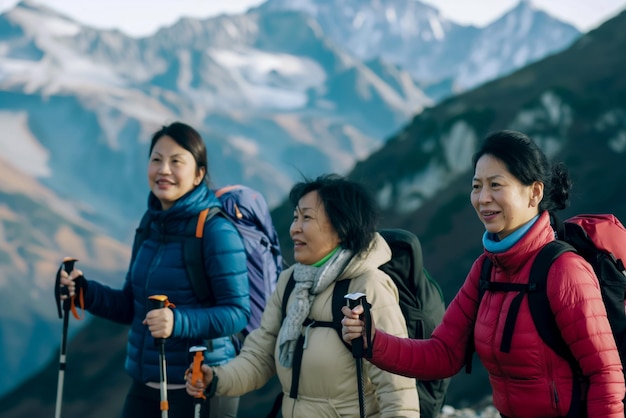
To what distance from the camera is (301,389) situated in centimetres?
429

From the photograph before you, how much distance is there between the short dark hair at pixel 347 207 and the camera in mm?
4387

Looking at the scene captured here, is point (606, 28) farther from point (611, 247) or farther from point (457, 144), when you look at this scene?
point (611, 247)

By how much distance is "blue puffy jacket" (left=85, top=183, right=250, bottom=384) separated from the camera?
497 centimetres

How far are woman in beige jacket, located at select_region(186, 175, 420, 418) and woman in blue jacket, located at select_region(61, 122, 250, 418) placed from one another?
1.54 feet

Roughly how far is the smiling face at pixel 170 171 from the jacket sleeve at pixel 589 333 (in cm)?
→ 256

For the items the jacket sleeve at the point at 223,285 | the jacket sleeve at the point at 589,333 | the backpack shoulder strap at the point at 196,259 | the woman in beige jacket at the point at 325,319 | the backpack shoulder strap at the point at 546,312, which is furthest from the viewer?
the backpack shoulder strap at the point at 196,259

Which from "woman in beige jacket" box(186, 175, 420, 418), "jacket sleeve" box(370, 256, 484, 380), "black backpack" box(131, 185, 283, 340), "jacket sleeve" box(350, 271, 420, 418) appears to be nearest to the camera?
"jacket sleeve" box(370, 256, 484, 380)

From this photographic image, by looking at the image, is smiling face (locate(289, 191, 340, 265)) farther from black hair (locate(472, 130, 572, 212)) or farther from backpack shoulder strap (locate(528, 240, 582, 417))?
backpack shoulder strap (locate(528, 240, 582, 417))

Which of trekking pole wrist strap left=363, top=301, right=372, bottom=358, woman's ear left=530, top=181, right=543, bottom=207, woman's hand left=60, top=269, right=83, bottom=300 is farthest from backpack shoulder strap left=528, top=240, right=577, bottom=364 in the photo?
woman's hand left=60, top=269, right=83, bottom=300

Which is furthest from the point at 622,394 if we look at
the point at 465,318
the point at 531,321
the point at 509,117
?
the point at 509,117

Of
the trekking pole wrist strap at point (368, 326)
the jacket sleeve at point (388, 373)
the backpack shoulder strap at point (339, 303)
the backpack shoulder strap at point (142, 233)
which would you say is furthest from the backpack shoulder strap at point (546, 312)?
the backpack shoulder strap at point (142, 233)

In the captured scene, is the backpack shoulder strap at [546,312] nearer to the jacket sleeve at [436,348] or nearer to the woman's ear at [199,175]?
the jacket sleeve at [436,348]

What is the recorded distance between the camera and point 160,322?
464 centimetres

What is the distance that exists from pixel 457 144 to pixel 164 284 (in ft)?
196
